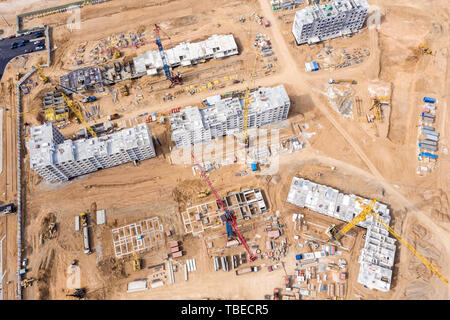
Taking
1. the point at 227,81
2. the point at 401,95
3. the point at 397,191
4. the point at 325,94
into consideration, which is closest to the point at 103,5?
the point at 227,81

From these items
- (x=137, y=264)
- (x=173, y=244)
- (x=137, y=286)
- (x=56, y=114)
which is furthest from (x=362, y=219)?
(x=56, y=114)

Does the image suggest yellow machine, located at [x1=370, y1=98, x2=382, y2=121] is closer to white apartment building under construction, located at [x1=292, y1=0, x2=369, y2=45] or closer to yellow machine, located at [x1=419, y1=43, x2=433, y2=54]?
yellow machine, located at [x1=419, y1=43, x2=433, y2=54]

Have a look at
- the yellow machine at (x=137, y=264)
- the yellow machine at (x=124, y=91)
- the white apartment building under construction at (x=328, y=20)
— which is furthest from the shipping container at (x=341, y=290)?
the yellow machine at (x=124, y=91)

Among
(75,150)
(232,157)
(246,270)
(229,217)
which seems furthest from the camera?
(232,157)

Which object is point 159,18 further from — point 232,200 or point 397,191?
point 397,191

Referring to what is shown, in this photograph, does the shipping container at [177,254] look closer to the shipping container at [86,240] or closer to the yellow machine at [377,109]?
the shipping container at [86,240]

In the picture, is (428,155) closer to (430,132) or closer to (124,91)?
(430,132)
